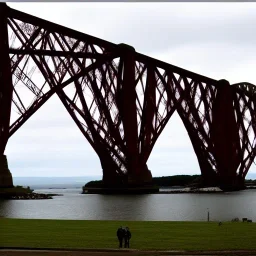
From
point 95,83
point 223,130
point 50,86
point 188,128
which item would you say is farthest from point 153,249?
point 223,130

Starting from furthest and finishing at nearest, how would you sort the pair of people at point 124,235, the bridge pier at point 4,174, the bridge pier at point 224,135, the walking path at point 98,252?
the bridge pier at point 224,135 → the bridge pier at point 4,174 → the pair of people at point 124,235 → the walking path at point 98,252

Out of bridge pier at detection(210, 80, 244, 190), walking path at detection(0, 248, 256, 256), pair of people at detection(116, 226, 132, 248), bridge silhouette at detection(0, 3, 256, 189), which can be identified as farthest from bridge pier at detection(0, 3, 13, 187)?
bridge pier at detection(210, 80, 244, 190)

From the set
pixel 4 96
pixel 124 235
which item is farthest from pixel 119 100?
pixel 124 235

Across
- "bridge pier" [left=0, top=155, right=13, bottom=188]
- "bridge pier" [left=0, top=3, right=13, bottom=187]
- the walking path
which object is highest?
"bridge pier" [left=0, top=3, right=13, bottom=187]

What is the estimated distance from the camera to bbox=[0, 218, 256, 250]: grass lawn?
2941 centimetres

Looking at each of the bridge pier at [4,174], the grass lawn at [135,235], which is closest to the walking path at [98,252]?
the grass lawn at [135,235]

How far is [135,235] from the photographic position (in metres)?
33.7

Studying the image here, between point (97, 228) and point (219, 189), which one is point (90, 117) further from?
point (97, 228)

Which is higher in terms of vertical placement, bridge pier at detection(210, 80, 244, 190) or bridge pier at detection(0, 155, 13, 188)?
bridge pier at detection(210, 80, 244, 190)

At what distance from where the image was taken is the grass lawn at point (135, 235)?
1158 inches

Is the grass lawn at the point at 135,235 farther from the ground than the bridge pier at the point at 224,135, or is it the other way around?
the bridge pier at the point at 224,135

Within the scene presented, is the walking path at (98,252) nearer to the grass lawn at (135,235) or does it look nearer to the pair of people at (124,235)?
the pair of people at (124,235)

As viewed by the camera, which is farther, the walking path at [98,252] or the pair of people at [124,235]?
the pair of people at [124,235]

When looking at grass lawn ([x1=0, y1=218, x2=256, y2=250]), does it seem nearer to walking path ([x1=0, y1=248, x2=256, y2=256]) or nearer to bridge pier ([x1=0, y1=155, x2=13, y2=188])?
walking path ([x1=0, y1=248, x2=256, y2=256])
